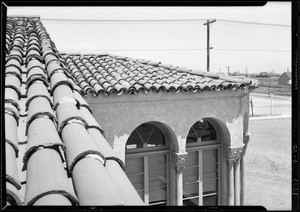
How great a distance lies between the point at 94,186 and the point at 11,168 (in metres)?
0.56

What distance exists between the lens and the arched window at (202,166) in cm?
629

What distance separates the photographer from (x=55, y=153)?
1.83 meters

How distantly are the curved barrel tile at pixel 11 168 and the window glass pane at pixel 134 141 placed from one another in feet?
13.4

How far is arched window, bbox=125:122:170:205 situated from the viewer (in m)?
5.84

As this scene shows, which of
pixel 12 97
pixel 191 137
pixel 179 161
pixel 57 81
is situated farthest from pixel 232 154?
pixel 12 97

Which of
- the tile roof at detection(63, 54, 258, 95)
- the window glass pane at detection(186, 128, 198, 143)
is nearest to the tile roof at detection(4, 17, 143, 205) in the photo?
the tile roof at detection(63, 54, 258, 95)

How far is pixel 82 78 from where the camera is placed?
240 inches

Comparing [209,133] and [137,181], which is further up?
[209,133]

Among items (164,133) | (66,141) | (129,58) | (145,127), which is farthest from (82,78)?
(66,141)

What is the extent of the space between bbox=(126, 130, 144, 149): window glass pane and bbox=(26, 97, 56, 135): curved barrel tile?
353cm

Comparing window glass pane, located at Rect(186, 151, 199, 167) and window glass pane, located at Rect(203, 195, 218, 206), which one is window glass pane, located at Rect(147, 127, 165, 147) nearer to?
window glass pane, located at Rect(186, 151, 199, 167)

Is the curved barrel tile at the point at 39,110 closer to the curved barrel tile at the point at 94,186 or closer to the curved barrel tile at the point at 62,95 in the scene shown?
the curved barrel tile at the point at 62,95

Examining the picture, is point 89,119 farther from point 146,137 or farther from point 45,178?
point 146,137
